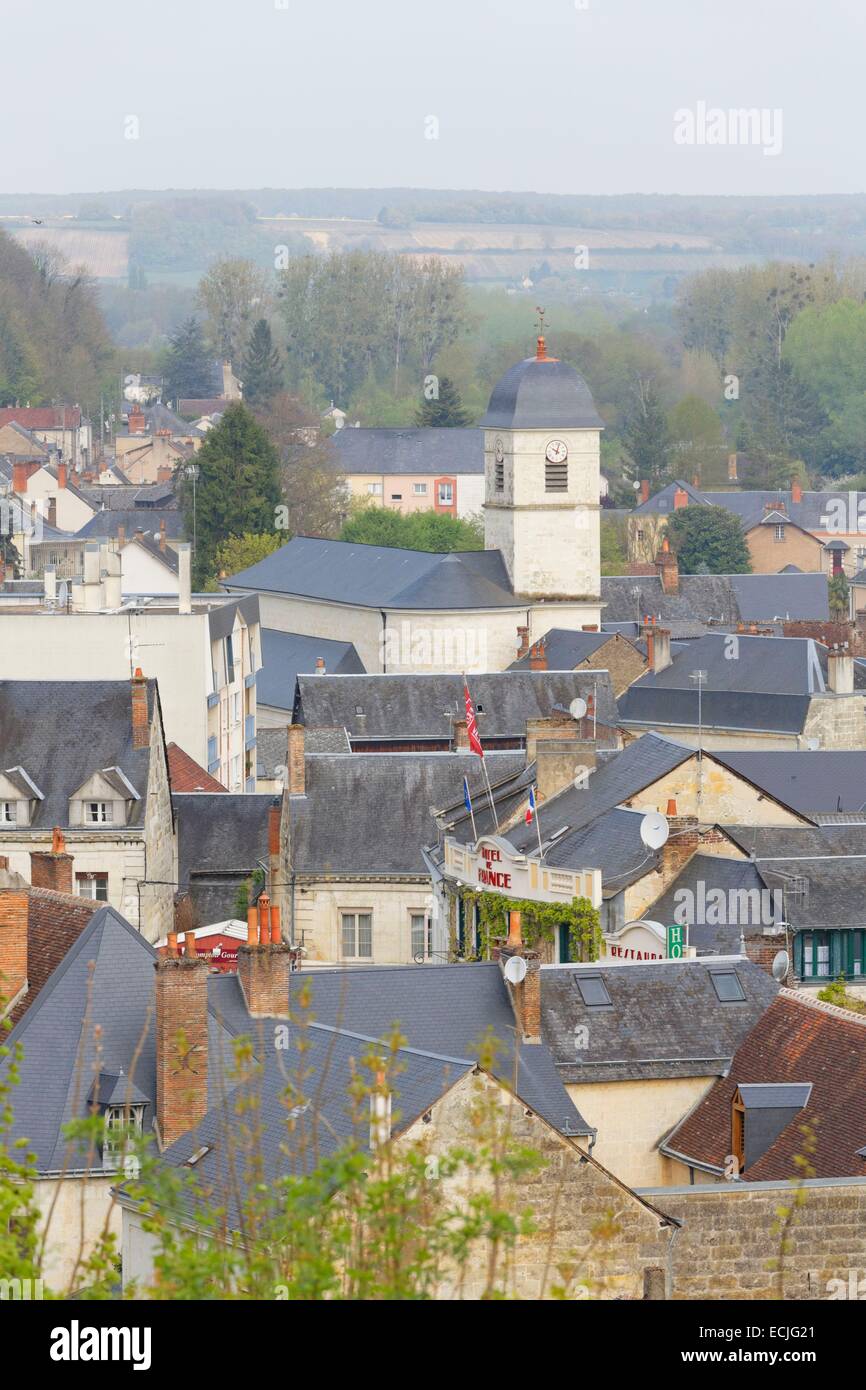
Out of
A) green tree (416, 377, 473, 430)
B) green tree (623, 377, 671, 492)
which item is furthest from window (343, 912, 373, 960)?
green tree (416, 377, 473, 430)

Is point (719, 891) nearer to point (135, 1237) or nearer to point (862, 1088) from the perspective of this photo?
point (862, 1088)

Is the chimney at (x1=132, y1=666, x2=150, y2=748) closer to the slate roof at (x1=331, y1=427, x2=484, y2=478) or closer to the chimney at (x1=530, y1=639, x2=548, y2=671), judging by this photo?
the chimney at (x1=530, y1=639, x2=548, y2=671)

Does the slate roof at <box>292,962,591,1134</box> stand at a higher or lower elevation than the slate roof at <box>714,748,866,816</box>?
higher

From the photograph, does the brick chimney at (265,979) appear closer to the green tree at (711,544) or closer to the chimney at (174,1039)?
the chimney at (174,1039)

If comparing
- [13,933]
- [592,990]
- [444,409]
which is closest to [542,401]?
[592,990]

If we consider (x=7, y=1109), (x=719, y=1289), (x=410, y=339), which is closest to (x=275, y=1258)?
(x=7, y=1109)
